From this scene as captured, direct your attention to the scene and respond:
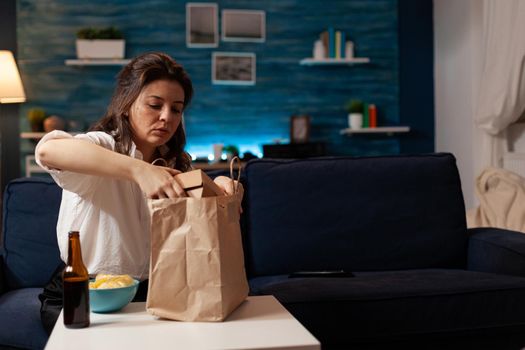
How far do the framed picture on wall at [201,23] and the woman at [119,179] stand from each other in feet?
13.4

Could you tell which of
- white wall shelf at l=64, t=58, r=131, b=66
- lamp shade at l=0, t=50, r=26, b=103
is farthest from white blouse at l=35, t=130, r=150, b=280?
white wall shelf at l=64, t=58, r=131, b=66

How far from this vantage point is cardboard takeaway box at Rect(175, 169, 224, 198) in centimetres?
136

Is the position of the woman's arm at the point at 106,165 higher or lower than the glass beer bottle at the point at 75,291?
higher

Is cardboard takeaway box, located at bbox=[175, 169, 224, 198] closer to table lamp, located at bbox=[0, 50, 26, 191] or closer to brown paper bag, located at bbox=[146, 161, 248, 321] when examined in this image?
brown paper bag, located at bbox=[146, 161, 248, 321]

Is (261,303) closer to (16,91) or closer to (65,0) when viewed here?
(16,91)

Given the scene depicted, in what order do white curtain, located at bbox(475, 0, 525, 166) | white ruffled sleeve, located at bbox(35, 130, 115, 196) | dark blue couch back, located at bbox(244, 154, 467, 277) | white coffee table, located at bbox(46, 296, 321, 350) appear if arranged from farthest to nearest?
white curtain, located at bbox(475, 0, 525, 166) < dark blue couch back, located at bbox(244, 154, 467, 277) < white ruffled sleeve, located at bbox(35, 130, 115, 196) < white coffee table, located at bbox(46, 296, 321, 350)

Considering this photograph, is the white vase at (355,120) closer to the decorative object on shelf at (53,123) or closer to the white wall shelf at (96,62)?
the white wall shelf at (96,62)

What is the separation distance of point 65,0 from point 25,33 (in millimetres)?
444

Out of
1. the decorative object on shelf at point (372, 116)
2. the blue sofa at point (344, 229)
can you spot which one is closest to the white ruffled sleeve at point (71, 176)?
the blue sofa at point (344, 229)

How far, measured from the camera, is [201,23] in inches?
231

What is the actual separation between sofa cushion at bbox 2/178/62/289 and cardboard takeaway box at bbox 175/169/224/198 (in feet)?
4.50

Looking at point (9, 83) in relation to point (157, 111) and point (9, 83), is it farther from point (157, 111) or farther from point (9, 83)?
point (157, 111)

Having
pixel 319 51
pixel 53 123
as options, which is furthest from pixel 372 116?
pixel 53 123

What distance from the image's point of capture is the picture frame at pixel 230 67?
5.90 meters
